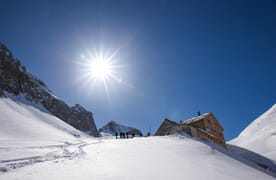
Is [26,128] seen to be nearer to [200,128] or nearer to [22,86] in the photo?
[200,128]

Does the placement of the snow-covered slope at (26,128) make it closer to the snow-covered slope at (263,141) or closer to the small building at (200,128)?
the small building at (200,128)

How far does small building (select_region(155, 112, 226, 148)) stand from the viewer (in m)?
28.8

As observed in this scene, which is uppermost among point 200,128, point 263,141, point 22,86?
point 22,86

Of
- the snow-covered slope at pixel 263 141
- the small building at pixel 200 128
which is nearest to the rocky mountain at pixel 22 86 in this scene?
the small building at pixel 200 128

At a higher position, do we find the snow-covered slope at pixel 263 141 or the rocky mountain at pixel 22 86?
the rocky mountain at pixel 22 86

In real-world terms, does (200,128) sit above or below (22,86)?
below

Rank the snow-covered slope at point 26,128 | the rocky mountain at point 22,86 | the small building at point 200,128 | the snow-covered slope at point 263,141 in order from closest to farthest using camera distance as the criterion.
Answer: the snow-covered slope at point 26,128, the small building at point 200,128, the rocky mountain at point 22,86, the snow-covered slope at point 263,141

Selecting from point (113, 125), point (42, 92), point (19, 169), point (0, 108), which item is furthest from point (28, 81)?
point (113, 125)

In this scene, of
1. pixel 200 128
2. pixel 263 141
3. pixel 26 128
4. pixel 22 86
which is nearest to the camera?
pixel 26 128

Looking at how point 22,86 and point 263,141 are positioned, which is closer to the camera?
point 22,86

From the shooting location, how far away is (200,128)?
102ft

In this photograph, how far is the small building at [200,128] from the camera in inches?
1134

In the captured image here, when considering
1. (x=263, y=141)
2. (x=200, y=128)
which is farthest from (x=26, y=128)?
(x=263, y=141)

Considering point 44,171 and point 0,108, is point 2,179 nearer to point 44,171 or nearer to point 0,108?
point 44,171
